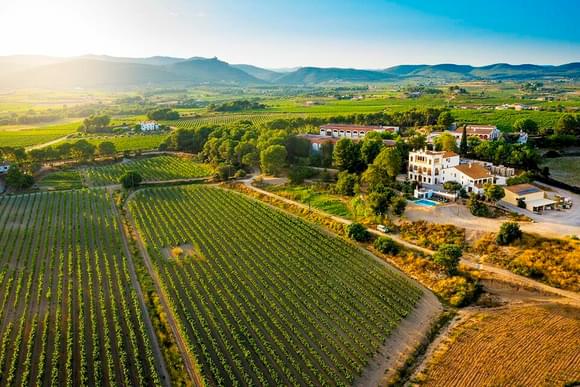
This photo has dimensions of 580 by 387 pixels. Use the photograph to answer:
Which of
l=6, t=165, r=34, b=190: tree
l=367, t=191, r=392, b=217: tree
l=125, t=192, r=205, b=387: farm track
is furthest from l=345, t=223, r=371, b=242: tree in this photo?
l=6, t=165, r=34, b=190: tree

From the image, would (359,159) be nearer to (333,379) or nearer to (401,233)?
(401,233)

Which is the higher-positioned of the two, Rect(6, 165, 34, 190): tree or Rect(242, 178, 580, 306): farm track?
Rect(6, 165, 34, 190): tree

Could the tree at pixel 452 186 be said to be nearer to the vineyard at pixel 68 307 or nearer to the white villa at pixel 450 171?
the white villa at pixel 450 171

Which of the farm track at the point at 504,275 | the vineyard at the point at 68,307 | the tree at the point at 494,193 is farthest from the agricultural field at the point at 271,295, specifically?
the tree at the point at 494,193

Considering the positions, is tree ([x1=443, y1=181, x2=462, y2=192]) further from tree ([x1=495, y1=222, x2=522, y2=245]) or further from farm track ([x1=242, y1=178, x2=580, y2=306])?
farm track ([x1=242, y1=178, x2=580, y2=306])

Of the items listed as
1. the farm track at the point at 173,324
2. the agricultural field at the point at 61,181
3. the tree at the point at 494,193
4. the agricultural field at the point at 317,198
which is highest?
the tree at the point at 494,193

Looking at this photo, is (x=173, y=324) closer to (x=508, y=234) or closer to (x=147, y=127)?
(x=508, y=234)

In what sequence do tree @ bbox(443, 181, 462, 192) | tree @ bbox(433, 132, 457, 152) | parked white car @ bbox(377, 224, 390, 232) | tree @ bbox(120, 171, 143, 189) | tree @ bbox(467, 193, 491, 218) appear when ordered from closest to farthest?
1. parked white car @ bbox(377, 224, 390, 232)
2. tree @ bbox(467, 193, 491, 218)
3. tree @ bbox(443, 181, 462, 192)
4. tree @ bbox(120, 171, 143, 189)
5. tree @ bbox(433, 132, 457, 152)
